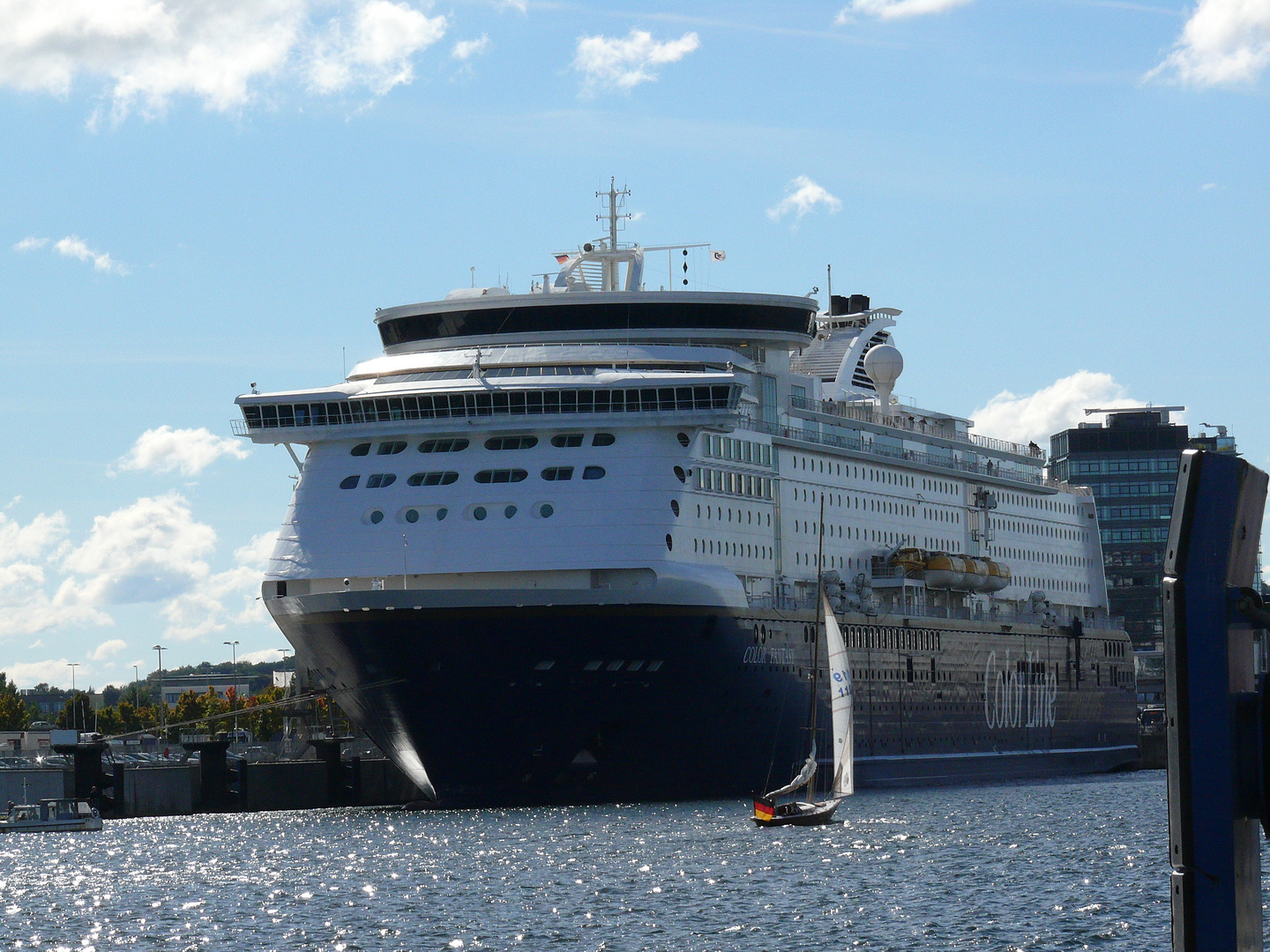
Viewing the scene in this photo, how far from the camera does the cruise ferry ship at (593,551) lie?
4359 cm

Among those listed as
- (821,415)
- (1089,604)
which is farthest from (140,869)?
(1089,604)

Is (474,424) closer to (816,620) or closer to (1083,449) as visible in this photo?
(816,620)

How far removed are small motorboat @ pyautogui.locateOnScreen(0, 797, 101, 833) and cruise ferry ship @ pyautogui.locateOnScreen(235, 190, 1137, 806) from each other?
855 cm

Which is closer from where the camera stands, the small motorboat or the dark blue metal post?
the dark blue metal post

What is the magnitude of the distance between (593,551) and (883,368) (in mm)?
25445

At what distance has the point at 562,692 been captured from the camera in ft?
143

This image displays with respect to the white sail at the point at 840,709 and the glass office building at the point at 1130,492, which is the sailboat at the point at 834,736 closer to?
the white sail at the point at 840,709

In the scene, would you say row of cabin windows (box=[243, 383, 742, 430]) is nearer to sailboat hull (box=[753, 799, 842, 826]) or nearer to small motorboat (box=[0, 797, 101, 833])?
sailboat hull (box=[753, 799, 842, 826])

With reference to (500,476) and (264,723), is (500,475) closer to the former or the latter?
(500,476)

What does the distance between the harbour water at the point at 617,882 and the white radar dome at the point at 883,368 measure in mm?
20165

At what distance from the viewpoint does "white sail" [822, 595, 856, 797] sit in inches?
1886

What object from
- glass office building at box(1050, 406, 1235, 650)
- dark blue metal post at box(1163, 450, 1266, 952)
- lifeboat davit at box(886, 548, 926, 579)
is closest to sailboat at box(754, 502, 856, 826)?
lifeboat davit at box(886, 548, 926, 579)

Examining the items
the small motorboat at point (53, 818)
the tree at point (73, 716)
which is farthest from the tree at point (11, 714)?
the small motorboat at point (53, 818)

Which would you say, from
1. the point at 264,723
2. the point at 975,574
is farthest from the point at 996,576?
the point at 264,723
